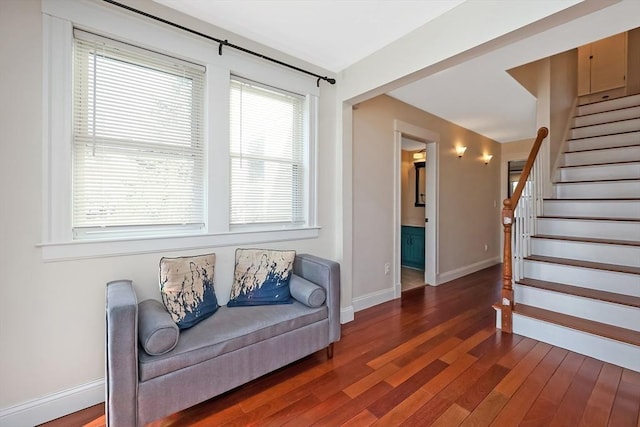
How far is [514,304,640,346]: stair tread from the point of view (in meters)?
2.06

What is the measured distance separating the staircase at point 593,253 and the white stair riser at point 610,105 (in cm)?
1

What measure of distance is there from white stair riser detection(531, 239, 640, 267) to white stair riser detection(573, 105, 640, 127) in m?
2.48

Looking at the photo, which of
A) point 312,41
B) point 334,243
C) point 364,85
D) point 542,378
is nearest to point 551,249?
point 542,378

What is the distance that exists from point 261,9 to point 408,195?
422 cm

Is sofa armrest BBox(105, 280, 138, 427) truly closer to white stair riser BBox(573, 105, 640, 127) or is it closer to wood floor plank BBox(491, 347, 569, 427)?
wood floor plank BBox(491, 347, 569, 427)

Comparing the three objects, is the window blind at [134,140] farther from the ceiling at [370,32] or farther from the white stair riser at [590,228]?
the white stair riser at [590,228]

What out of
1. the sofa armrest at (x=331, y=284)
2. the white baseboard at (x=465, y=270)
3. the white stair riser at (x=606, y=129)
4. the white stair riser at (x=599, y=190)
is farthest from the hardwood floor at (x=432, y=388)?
the white stair riser at (x=606, y=129)

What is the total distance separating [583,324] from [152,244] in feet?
11.1

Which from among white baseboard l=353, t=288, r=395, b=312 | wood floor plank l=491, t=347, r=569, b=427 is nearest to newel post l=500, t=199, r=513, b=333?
wood floor plank l=491, t=347, r=569, b=427

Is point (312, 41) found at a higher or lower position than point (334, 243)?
higher

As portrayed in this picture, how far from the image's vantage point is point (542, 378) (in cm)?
189

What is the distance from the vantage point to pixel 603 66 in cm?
479

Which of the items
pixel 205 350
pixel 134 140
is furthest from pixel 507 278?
pixel 134 140

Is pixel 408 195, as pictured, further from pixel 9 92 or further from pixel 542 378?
pixel 9 92
